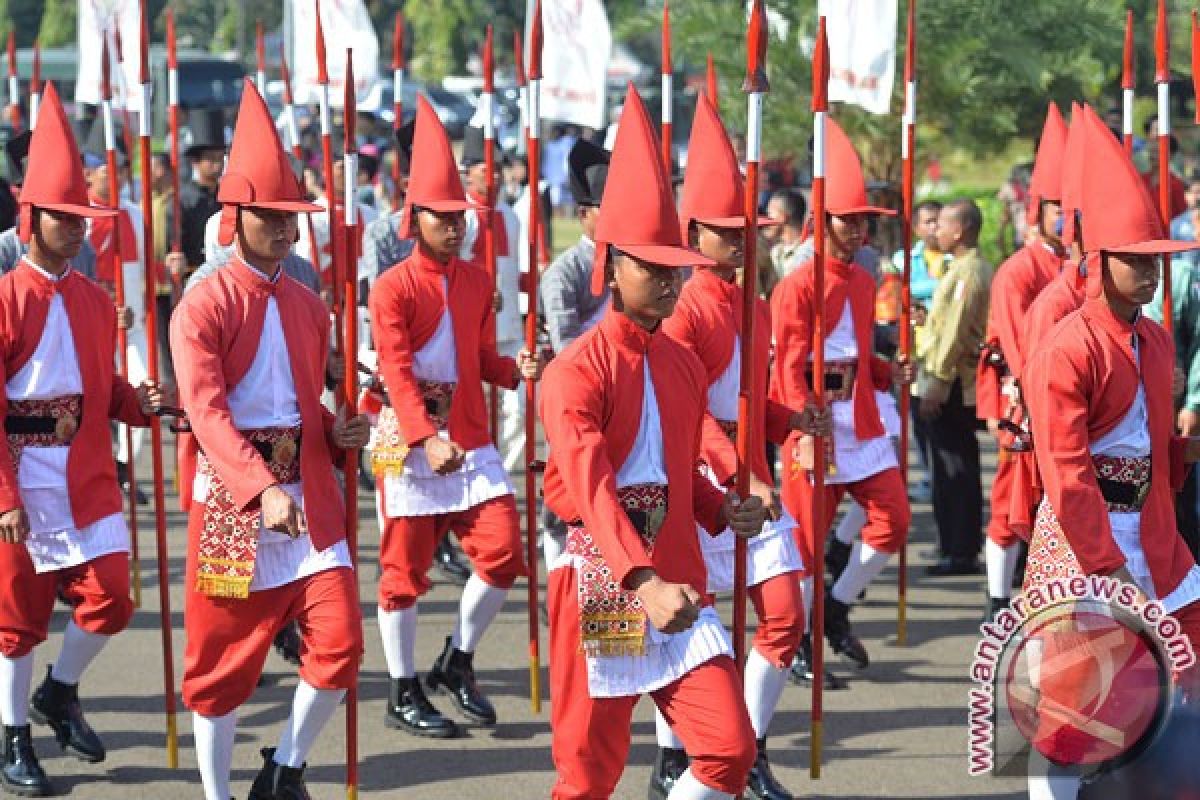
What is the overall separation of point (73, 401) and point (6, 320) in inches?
14.3

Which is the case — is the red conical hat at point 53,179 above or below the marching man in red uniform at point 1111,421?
above

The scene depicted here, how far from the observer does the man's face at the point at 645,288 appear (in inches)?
220

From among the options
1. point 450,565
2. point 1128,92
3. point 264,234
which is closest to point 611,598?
point 264,234

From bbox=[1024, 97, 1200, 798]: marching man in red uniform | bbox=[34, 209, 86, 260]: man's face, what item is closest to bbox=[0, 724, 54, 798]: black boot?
bbox=[34, 209, 86, 260]: man's face

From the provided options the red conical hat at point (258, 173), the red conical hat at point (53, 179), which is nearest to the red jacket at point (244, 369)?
the red conical hat at point (258, 173)

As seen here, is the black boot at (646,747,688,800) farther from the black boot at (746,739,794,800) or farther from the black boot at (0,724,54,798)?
the black boot at (0,724,54,798)

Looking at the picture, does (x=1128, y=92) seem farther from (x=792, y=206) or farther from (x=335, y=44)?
(x=335, y=44)

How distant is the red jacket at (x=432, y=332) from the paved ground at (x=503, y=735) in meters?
1.17

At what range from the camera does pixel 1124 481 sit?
20.3 feet

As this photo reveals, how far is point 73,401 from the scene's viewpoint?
23.5 feet

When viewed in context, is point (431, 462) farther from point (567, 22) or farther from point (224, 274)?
point (567, 22)

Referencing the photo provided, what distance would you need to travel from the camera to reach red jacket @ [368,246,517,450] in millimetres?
7949

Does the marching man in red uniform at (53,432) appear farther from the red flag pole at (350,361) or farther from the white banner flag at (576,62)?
the white banner flag at (576,62)

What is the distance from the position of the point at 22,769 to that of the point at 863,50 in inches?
169
